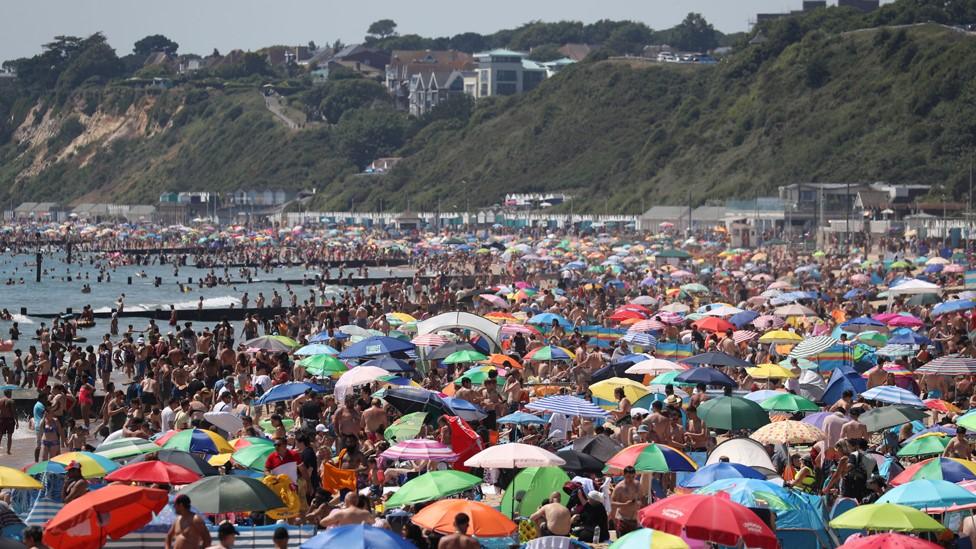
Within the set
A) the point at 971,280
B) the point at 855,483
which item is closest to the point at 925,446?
the point at 855,483

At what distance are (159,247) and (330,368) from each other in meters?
64.3

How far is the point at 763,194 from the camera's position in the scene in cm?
7681

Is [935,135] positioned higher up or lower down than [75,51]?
lower down

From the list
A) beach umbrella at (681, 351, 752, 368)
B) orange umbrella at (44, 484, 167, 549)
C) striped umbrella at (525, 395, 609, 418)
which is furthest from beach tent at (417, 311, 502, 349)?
orange umbrella at (44, 484, 167, 549)

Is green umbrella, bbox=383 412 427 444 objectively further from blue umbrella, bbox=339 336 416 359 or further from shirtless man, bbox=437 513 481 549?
blue umbrella, bbox=339 336 416 359

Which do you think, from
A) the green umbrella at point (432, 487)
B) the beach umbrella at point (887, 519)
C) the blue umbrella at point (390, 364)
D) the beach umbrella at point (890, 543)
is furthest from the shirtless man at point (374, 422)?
the beach umbrella at point (890, 543)

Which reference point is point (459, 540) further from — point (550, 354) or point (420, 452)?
point (550, 354)

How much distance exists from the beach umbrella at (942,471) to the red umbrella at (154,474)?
18.2 feet

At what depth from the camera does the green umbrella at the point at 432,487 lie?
33.8 ft

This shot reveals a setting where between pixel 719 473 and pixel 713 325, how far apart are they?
12.9 m

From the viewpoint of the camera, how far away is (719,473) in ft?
34.7

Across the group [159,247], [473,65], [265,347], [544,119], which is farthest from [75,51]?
[265,347]

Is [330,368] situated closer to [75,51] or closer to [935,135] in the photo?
[935,135]

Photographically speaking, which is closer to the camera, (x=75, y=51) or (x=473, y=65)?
(x=473, y=65)
